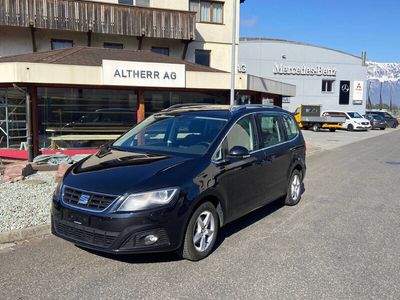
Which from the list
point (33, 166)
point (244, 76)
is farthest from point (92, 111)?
point (244, 76)

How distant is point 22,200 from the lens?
719cm

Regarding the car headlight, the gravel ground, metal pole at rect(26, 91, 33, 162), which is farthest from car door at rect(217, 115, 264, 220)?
metal pole at rect(26, 91, 33, 162)

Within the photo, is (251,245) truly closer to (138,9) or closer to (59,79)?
(59,79)

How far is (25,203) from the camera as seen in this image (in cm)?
698

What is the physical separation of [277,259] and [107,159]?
93.7 inches

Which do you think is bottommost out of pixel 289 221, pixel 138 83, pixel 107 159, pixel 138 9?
pixel 289 221

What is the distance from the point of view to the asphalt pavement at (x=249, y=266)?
399cm

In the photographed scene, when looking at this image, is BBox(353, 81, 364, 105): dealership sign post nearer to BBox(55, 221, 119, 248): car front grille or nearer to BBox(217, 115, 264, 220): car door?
BBox(217, 115, 264, 220): car door

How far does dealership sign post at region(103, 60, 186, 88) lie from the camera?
1275 cm

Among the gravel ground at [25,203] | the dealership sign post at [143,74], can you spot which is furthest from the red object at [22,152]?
the gravel ground at [25,203]

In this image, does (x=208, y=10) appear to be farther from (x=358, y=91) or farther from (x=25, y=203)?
(x=358, y=91)

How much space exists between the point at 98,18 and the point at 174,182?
16455mm

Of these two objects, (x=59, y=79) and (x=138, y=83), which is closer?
(x=59, y=79)

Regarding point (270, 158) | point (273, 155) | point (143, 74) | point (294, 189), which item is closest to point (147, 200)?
point (270, 158)
